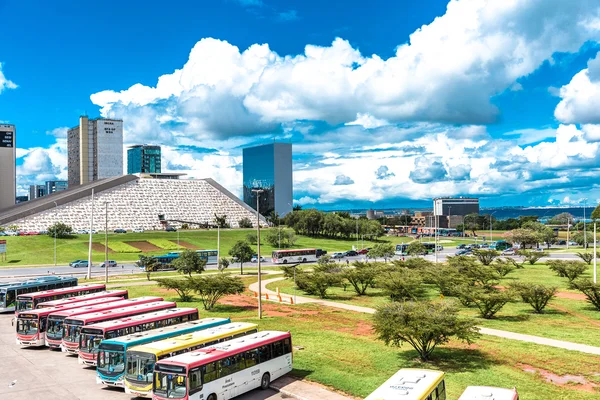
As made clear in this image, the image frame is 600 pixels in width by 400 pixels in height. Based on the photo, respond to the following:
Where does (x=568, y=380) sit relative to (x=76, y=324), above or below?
below

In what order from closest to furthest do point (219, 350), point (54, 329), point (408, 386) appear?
point (408, 386), point (219, 350), point (54, 329)

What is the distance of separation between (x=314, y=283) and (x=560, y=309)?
21184mm

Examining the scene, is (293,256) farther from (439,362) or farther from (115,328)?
(439,362)

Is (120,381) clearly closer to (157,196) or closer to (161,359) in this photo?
(161,359)

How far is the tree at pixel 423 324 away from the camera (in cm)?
2503

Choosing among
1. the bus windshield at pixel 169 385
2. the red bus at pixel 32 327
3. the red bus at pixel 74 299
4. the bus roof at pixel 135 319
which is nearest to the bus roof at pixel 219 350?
the bus windshield at pixel 169 385

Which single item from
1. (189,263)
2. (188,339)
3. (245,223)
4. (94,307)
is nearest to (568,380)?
(188,339)

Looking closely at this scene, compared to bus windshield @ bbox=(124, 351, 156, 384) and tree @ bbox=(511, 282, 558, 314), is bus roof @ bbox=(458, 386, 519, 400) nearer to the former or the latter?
bus windshield @ bbox=(124, 351, 156, 384)

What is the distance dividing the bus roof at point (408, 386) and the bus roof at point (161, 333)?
1126 centimetres

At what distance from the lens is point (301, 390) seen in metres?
22.7

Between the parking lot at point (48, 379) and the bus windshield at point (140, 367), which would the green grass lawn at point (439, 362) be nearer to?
the parking lot at point (48, 379)

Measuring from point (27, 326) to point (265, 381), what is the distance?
17221 mm

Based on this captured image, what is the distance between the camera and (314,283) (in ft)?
166

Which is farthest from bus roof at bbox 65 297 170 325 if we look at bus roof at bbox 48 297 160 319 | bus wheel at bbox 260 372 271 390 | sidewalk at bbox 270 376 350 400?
sidewalk at bbox 270 376 350 400
